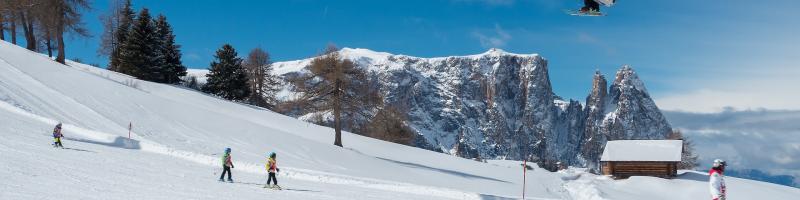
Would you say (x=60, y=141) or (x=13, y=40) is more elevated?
(x=13, y=40)

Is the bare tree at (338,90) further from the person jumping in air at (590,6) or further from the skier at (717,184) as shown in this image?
the skier at (717,184)

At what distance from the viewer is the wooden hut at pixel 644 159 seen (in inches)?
1849

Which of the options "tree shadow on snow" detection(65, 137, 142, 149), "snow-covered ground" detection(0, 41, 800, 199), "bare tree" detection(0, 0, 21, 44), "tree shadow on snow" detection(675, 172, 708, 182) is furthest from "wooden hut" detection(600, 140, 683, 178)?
"bare tree" detection(0, 0, 21, 44)

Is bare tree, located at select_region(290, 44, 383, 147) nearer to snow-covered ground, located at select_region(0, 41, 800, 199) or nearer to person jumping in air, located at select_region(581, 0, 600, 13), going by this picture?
snow-covered ground, located at select_region(0, 41, 800, 199)

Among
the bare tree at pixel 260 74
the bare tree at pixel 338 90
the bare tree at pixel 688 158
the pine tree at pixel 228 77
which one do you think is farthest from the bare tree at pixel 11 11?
the bare tree at pixel 688 158

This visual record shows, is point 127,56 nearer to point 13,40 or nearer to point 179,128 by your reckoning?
point 13,40

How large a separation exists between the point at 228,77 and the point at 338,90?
2231cm

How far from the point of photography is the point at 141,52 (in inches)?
1896

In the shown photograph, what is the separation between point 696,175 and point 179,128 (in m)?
40.9

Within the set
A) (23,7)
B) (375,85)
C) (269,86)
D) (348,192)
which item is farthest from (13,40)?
(348,192)

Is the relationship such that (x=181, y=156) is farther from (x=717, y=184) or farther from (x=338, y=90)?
(x=717, y=184)

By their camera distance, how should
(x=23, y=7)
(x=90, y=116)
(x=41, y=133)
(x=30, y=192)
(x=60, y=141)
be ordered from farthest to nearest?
(x=23, y=7), (x=90, y=116), (x=41, y=133), (x=60, y=141), (x=30, y=192)

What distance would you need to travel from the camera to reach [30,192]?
37.1 feet

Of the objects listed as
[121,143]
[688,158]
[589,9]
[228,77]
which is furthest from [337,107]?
[688,158]
